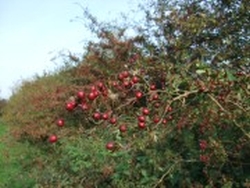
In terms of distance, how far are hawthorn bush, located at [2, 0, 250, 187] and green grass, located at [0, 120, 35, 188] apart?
45cm

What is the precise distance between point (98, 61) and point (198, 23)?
3.67 meters

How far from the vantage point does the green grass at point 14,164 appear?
7788mm

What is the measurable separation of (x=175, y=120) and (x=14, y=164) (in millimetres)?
5612

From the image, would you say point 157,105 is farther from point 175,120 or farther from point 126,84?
point 175,120

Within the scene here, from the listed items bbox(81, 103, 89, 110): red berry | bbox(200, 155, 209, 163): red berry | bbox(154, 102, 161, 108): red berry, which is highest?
bbox(81, 103, 89, 110): red berry

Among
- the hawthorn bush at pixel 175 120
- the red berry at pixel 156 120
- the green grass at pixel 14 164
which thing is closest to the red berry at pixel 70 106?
the hawthorn bush at pixel 175 120

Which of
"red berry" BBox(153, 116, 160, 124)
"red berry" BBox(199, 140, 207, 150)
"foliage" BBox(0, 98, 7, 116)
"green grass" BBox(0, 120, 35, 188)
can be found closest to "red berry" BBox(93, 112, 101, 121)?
"red berry" BBox(153, 116, 160, 124)

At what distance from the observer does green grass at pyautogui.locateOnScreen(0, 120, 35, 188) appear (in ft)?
25.6

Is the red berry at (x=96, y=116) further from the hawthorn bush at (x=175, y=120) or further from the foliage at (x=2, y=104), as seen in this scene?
the foliage at (x=2, y=104)

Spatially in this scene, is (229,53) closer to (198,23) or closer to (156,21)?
(198,23)

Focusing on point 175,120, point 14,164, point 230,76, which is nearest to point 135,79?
point 230,76

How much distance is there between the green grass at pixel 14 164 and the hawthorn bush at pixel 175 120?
446 millimetres

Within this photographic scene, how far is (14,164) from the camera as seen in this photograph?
32.1ft

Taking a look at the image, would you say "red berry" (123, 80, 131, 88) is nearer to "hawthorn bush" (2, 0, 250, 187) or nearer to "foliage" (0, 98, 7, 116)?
"hawthorn bush" (2, 0, 250, 187)
